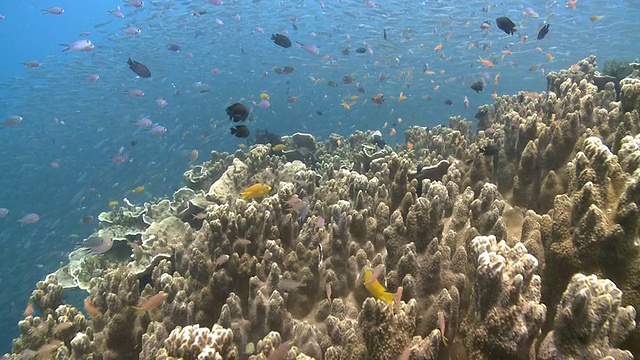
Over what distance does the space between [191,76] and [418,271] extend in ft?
152

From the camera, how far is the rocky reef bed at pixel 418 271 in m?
2.07

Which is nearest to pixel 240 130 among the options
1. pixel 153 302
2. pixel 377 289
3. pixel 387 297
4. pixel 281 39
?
pixel 281 39

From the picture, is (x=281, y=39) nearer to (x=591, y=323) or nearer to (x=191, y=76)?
(x=591, y=323)

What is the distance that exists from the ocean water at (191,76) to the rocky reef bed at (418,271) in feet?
63.6

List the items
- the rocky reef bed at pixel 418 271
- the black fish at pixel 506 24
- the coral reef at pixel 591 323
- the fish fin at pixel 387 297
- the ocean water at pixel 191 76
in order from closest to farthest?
the coral reef at pixel 591 323 < the rocky reef bed at pixel 418 271 < the fish fin at pixel 387 297 < the black fish at pixel 506 24 < the ocean water at pixel 191 76

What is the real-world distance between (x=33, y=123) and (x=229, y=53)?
25786mm

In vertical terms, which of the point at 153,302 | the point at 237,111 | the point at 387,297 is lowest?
the point at 153,302

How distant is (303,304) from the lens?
3906 millimetres

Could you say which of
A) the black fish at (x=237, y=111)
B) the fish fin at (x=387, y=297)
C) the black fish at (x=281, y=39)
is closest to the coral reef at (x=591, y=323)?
the fish fin at (x=387, y=297)

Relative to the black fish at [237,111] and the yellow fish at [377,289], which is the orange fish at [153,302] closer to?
the yellow fish at [377,289]

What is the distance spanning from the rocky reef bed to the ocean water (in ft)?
63.6

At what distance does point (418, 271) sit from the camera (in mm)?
3268

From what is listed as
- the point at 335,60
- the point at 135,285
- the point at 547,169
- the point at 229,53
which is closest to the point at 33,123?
the point at 229,53

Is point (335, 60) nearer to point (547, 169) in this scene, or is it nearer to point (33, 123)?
point (33, 123)
